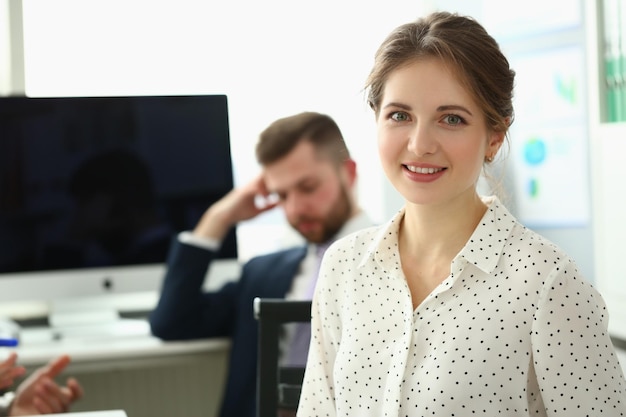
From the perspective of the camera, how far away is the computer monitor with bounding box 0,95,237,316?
2428mm

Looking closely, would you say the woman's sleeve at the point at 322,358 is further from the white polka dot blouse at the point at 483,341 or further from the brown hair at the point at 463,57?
the brown hair at the point at 463,57

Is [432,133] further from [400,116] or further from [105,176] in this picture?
[105,176]

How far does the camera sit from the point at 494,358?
1217mm

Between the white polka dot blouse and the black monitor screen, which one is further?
the black monitor screen

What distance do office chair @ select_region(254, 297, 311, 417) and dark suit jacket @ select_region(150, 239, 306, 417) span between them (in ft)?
2.18

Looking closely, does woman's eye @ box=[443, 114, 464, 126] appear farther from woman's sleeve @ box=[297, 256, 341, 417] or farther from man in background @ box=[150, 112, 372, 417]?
man in background @ box=[150, 112, 372, 417]

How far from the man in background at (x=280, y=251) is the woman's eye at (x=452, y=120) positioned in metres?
1.01

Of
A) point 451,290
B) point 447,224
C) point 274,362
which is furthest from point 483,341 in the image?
point 274,362

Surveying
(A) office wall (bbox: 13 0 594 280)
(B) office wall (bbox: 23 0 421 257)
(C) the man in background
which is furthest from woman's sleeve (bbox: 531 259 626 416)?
(B) office wall (bbox: 23 0 421 257)

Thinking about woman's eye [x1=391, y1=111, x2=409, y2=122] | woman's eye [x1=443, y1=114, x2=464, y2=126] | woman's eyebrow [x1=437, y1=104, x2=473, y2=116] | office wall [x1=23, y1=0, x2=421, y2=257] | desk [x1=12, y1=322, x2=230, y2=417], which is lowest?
desk [x1=12, y1=322, x2=230, y2=417]

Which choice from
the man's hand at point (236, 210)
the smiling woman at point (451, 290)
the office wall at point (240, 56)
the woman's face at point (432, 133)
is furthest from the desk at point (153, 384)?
the woman's face at point (432, 133)

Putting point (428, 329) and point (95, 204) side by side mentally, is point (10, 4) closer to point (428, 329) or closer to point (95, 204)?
point (95, 204)

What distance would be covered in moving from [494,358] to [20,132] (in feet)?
5.36

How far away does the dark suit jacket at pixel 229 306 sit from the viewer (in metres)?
2.29
